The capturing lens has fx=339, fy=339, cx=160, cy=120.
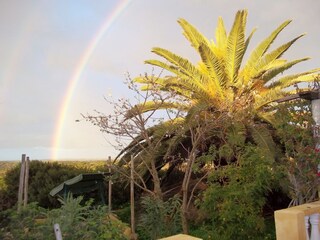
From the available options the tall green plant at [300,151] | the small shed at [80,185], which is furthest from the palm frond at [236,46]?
the small shed at [80,185]

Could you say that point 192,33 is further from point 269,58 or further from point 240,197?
point 240,197

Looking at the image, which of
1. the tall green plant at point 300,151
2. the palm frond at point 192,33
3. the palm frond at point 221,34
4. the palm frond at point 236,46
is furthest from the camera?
the palm frond at point 221,34

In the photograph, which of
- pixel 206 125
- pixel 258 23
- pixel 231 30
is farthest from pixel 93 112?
pixel 258 23

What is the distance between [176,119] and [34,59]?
645 cm

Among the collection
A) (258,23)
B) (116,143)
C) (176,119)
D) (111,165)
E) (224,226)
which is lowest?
(224,226)

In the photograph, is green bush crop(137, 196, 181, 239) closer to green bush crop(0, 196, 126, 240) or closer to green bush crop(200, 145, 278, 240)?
green bush crop(200, 145, 278, 240)

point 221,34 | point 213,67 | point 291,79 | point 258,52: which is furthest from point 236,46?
point 291,79

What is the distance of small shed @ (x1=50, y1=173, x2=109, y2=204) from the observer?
7.82m

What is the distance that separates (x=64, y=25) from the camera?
11.6 metres

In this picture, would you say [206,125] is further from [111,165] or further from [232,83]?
[232,83]

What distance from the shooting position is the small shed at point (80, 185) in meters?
7.82

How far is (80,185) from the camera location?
8.34m

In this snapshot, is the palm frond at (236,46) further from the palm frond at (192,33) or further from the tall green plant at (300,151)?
the tall green plant at (300,151)

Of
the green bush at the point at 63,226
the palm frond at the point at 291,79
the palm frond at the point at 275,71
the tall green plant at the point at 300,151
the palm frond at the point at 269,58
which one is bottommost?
the green bush at the point at 63,226
